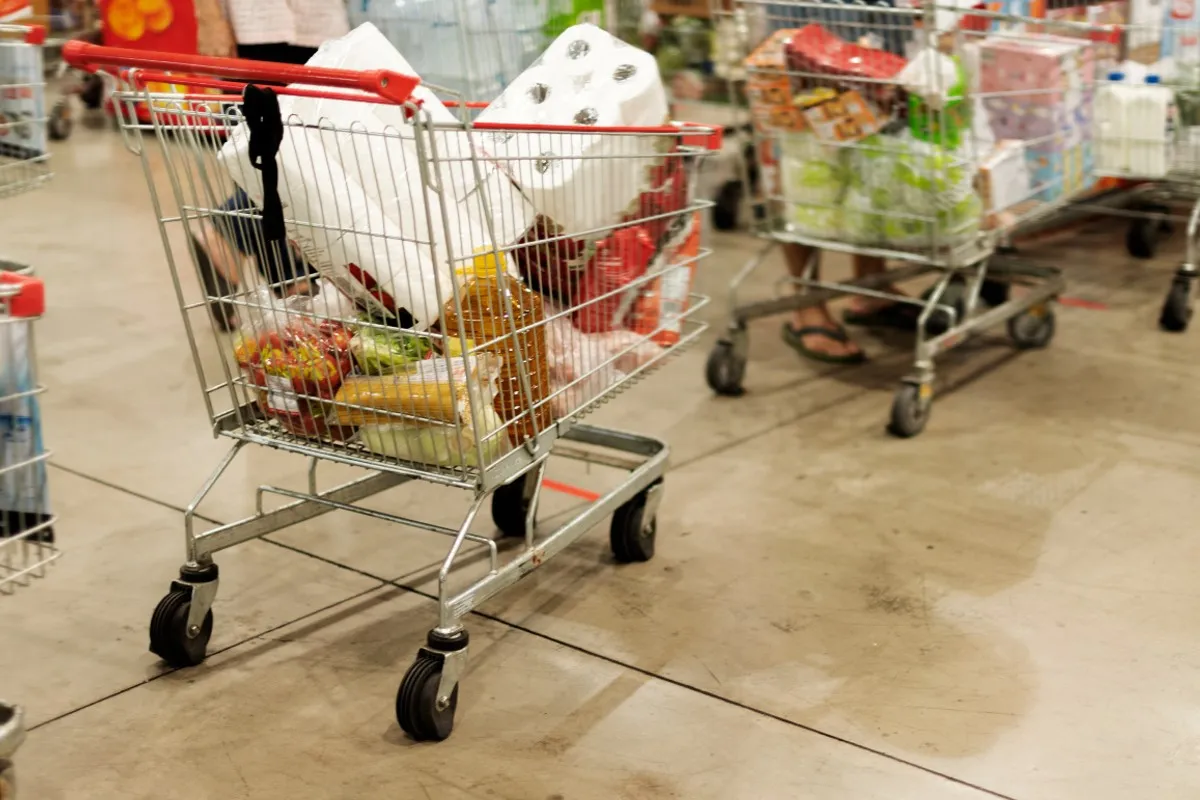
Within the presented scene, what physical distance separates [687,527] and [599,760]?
3.16 ft

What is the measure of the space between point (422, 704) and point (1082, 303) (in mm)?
3560

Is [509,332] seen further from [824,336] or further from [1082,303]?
[1082,303]

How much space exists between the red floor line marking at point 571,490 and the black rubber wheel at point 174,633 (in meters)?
1.07

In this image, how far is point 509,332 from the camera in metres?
2.17

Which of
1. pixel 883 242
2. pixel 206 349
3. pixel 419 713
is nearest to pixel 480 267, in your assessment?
pixel 419 713

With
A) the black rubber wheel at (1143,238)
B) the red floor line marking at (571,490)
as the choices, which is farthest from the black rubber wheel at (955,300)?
the red floor line marking at (571,490)

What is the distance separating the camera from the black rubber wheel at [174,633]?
7.57 feet

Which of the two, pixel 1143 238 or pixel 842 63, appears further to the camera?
pixel 1143 238

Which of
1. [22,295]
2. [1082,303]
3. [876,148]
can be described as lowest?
[1082,303]

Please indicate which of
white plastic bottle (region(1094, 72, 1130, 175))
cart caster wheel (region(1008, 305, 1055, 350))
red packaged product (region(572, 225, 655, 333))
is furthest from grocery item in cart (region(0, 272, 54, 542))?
white plastic bottle (region(1094, 72, 1130, 175))

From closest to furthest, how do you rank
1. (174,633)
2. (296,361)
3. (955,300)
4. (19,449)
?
1. (19,449)
2. (296,361)
3. (174,633)
4. (955,300)

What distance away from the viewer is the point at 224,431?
2.34 m

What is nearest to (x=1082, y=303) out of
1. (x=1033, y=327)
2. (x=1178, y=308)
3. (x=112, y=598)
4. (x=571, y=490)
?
(x=1178, y=308)

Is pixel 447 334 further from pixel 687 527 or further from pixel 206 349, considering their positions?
pixel 206 349
